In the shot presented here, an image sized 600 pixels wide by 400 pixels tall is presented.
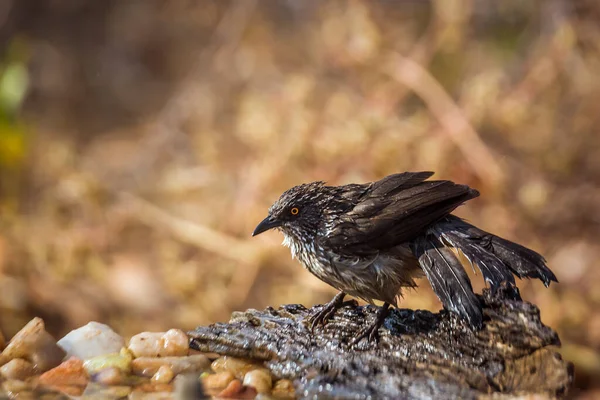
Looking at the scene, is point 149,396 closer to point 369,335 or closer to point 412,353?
point 369,335

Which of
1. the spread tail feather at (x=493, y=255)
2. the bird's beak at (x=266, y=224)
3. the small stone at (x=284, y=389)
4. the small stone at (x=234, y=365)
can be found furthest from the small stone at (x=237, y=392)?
the spread tail feather at (x=493, y=255)

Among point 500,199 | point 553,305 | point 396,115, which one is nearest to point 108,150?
point 396,115

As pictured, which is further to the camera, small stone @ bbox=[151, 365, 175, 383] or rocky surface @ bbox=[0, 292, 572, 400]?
small stone @ bbox=[151, 365, 175, 383]

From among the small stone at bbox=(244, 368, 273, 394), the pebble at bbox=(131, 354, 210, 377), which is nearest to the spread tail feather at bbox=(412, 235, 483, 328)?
the small stone at bbox=(244, 368, 273, 394)

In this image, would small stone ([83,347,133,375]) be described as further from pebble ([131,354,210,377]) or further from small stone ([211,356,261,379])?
small stone ([211,356,261,379])

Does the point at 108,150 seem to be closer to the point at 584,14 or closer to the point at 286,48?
the point at 286,48

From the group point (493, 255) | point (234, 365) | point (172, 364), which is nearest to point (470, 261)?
point (493, 255)
